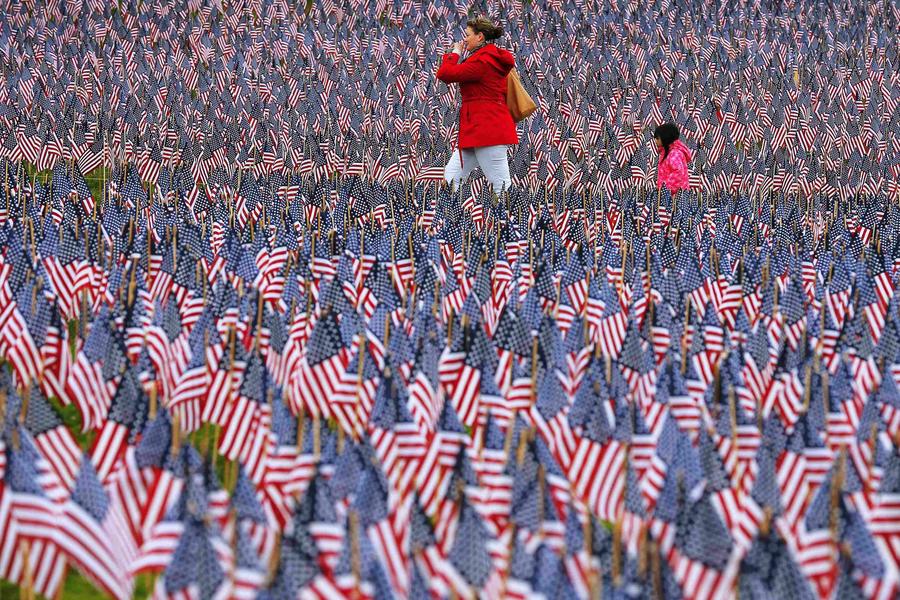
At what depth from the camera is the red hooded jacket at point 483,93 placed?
14711 mm

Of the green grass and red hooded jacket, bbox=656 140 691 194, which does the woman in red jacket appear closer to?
red hooded jacket, bbox=656 140 691 194

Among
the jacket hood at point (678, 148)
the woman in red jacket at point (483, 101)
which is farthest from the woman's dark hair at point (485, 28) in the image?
the jacket hood at point (678, 148)

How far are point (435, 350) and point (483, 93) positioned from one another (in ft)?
21.0

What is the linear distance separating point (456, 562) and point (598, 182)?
1197cm

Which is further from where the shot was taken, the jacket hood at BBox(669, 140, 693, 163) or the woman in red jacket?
the jacket hood at BBox(669, 140, 693, 163)

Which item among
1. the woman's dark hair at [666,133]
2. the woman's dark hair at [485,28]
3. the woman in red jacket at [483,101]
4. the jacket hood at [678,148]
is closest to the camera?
the woman's dark hair at [485,28]

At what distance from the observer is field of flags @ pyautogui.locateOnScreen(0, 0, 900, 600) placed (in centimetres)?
632

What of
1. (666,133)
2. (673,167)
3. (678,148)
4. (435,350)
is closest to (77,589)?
(435,350)

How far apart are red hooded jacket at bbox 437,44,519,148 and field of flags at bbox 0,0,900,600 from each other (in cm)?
89

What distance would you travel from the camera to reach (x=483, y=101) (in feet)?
49.3

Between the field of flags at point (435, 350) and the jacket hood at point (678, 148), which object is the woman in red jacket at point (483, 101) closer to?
the field of flags at point (435, 350)

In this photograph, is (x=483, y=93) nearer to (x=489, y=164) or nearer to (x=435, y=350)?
(x=489, y=164)

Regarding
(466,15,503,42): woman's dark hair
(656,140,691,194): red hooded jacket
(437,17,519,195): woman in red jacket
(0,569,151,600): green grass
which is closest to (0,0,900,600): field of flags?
(0,569,151,600): green grass

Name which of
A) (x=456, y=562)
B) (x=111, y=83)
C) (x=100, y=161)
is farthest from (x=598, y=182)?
(x=456, y=562)
